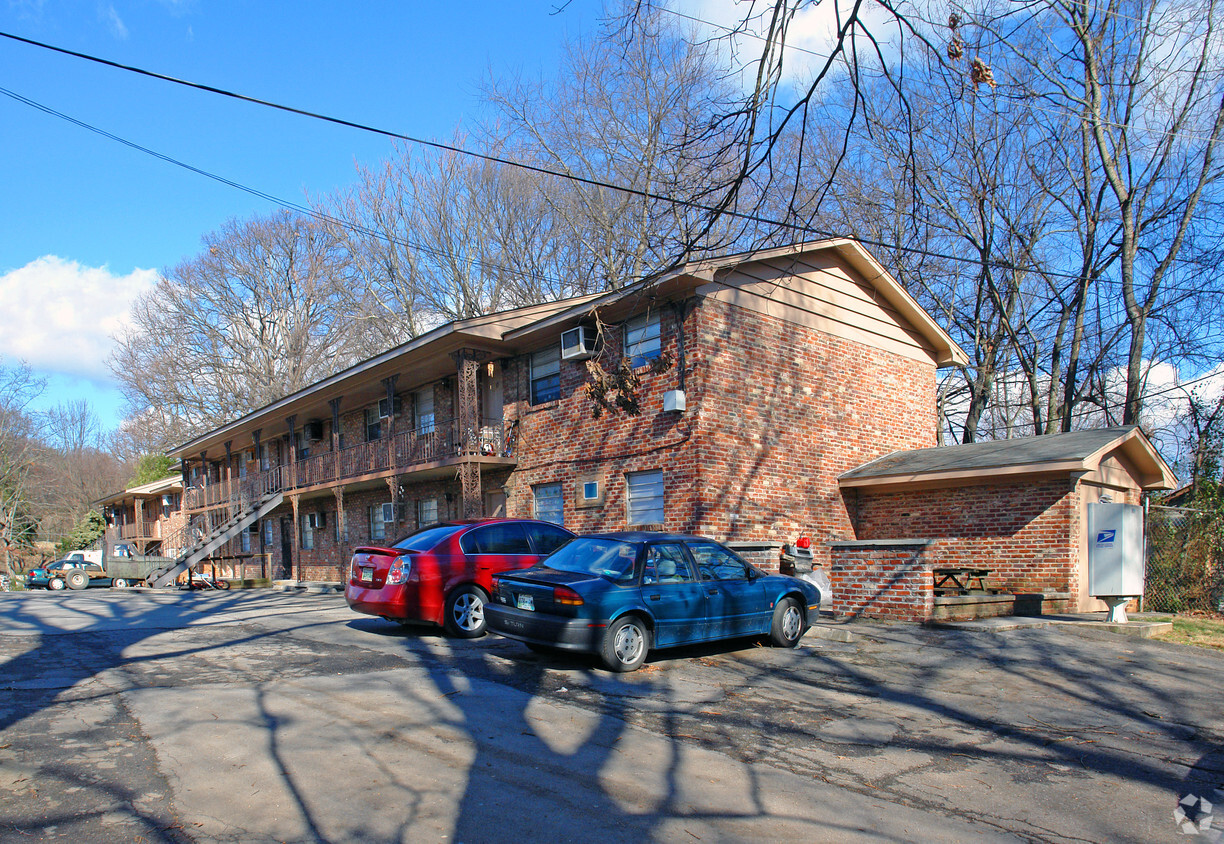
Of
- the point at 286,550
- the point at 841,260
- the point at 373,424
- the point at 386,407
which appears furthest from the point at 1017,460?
the point at 286,550

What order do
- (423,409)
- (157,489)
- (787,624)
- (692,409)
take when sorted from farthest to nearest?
(157,489), (423,409), (692,409), (787,624)

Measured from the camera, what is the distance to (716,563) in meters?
9.55

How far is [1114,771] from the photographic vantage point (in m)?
5.88

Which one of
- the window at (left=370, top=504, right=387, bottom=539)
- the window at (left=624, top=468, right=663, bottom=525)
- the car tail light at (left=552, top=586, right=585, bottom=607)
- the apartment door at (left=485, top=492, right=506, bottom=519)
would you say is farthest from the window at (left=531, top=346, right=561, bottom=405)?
the car tail light at (left=552, top=586, right=585, bottom=607)

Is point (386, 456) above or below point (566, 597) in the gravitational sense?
above

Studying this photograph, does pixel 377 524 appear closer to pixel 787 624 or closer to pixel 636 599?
pixel 787 624

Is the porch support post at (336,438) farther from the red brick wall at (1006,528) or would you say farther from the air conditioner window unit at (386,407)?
the red brick wall at (1006,528)

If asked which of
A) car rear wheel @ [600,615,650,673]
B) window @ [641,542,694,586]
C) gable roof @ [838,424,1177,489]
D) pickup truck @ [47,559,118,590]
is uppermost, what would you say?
gable roof @ [838,424,1177,489]

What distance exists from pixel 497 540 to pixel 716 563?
9.82ft

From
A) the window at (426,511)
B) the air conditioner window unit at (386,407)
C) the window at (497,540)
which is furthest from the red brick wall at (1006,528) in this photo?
the air conditioner window unit at (386,407)

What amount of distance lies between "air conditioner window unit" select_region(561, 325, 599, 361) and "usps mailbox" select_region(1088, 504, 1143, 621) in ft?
29.7

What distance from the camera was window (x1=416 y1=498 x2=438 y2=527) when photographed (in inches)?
853

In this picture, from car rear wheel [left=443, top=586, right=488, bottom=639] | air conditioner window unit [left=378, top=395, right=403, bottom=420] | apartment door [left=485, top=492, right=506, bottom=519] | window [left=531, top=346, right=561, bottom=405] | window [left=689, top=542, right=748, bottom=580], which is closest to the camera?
window [left=689, top=542, right=748, bottom=580]

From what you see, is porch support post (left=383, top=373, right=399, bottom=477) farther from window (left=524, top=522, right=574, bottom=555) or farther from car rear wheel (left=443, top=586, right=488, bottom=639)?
car rear wheel (left=443, top=586, right=488, bottom=639)
